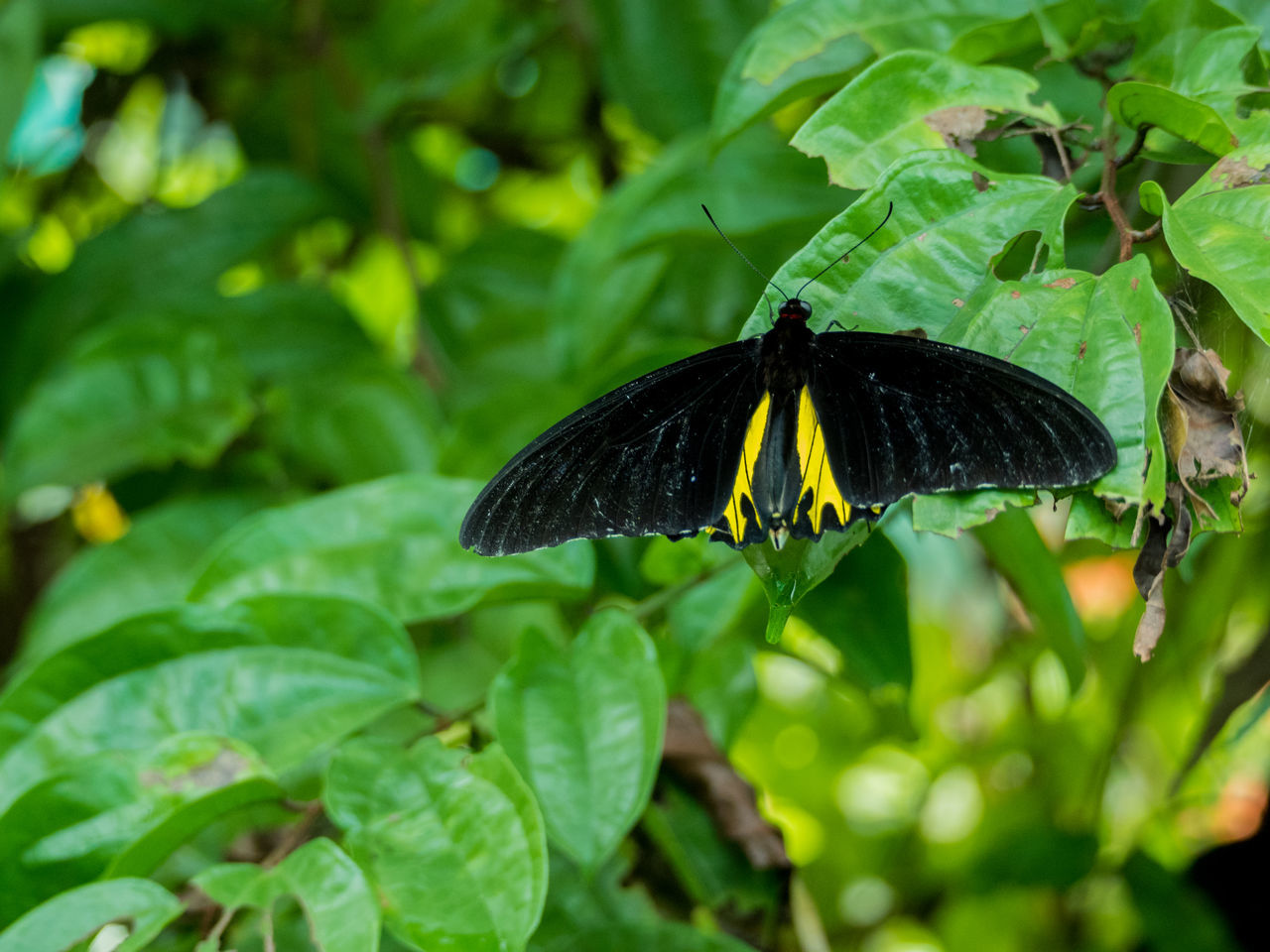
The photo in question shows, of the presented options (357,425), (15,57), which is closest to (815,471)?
(357,425)

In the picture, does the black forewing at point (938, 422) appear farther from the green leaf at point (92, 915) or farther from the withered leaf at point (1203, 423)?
the green leaf at point (92, 915)

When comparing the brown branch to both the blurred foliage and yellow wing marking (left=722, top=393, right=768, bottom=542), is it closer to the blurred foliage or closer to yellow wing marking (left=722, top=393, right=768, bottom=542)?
the blurred foliage

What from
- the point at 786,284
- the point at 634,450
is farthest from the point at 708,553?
the point at 786,284

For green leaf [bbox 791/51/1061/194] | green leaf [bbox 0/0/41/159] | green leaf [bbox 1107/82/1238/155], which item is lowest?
green leaf [bbox 1107/82/1238/155]

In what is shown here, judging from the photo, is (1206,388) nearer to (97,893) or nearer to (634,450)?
(634,450)

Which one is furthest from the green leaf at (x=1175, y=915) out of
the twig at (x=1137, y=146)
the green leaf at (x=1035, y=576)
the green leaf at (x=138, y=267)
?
the green leaf at (x=138, y=267)

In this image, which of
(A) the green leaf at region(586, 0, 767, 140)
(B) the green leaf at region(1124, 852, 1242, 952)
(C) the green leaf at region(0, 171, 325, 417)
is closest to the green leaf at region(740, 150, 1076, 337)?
(A) the green leaf at region(586, 0, 767, 140)
